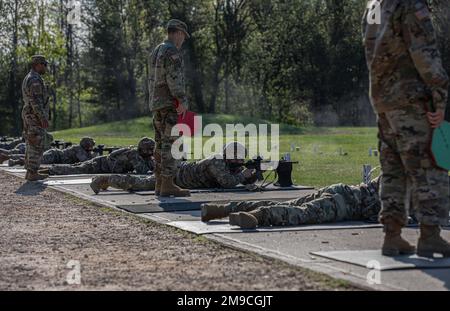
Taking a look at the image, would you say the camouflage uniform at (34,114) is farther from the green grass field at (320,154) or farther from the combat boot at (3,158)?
the combat boot at (3,158)

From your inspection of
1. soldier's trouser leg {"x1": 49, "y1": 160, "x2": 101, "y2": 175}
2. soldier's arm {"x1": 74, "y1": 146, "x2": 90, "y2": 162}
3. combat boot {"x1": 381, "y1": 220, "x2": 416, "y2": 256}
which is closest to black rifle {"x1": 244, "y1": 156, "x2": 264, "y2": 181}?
soldier's trouser leg {"x1": 49, "y1": 160, "x2": 101, "y2": 175}

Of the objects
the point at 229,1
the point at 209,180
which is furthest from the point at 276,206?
the point at 229,1

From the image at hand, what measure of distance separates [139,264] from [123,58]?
62.5 metres

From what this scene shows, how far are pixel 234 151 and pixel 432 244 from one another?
661cm

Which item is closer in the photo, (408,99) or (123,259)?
(408,99)

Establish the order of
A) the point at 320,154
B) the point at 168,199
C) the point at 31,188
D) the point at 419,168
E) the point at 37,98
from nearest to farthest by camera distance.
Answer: the point at 419,168 < the point at 168,199 < the point at 31,188 < the point at 37,98 < the point at 320,154

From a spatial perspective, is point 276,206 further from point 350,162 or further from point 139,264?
point 350,162

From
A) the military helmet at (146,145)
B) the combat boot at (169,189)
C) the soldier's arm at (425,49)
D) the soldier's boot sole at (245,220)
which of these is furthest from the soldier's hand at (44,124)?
the soldier's arm at (425,49)

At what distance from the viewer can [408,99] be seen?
6777mm

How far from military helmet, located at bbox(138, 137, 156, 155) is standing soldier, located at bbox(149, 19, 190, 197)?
3.04 metres

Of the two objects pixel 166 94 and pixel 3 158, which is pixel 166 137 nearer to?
pixel 166 94

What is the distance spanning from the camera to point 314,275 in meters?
6.24

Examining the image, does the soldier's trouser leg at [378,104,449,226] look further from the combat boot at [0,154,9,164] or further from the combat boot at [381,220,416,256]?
the combat boot at [0,154,9,164]

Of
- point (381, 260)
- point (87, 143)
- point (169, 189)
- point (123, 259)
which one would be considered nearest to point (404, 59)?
point (381, 260)
